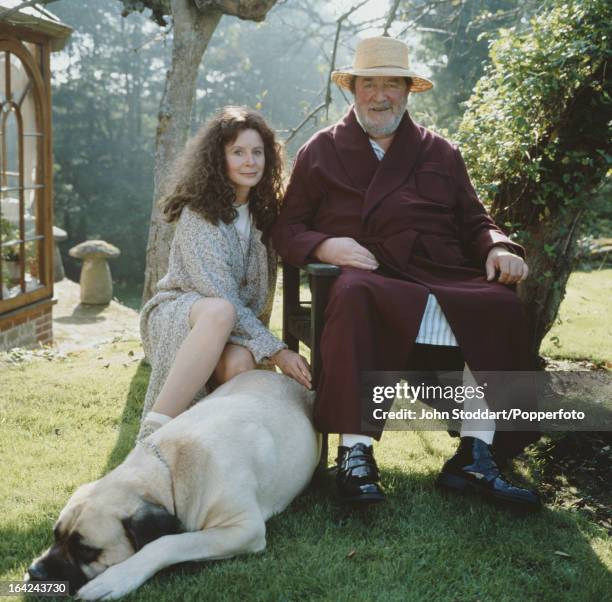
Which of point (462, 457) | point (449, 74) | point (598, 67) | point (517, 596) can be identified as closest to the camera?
point (517, 596)

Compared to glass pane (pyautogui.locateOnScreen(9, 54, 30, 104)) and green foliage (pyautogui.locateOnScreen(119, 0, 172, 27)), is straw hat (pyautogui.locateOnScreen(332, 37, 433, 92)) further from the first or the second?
glass pane (pyautogui.locateOnScreen(9, 54, 30, 104))

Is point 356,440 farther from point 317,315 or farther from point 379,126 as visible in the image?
point 379,126

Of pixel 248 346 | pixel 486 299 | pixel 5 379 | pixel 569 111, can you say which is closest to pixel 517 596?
pixel 486 299

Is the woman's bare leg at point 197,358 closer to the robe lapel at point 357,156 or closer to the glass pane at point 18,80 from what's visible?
the robe lapel at point 357,156

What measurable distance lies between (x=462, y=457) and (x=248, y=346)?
3.44 feet

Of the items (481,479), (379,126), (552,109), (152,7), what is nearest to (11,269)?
(152,7)

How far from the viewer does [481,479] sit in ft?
9.30

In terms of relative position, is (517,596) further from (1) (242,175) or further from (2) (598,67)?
(2) (598,67)

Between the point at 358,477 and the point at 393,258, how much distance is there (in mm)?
1106

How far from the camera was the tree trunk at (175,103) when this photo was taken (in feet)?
17.7

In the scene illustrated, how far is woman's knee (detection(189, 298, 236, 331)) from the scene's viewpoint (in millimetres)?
3100

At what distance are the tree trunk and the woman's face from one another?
200 centimetres

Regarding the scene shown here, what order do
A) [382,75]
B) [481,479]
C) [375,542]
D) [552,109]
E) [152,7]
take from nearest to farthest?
[375,542], [481,479], [382,75], [552,109], [152,7]

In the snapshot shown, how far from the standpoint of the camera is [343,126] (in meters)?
3.70
